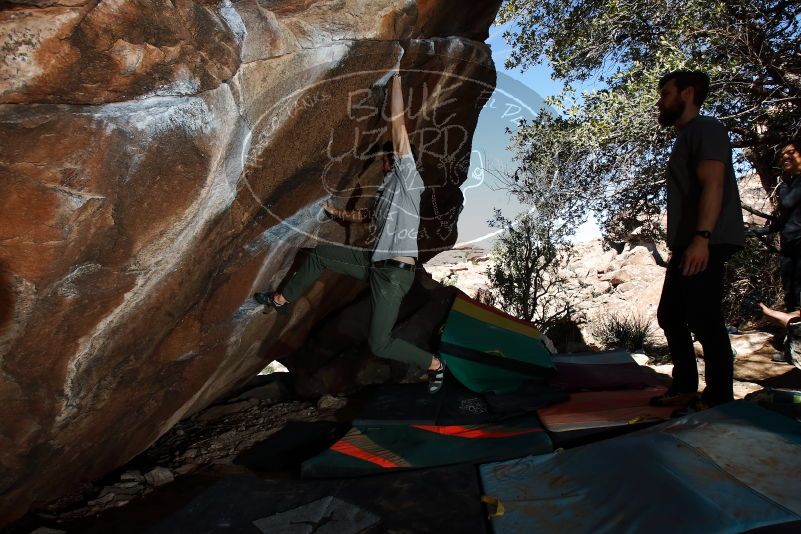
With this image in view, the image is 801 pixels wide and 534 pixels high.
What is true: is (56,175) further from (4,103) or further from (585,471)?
(585,471)

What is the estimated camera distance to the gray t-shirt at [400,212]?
3584 mm

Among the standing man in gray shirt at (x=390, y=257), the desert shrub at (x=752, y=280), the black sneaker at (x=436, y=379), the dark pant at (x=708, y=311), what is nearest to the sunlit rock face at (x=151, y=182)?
the standing man in gray shirt at (x=390, y=257)

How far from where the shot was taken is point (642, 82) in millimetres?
6137

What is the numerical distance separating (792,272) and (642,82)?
3.55m

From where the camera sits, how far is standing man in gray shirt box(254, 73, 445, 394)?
3.63 meters

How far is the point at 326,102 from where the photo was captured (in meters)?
3.23

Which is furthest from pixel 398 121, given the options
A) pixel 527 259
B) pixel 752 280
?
pixel 752 280

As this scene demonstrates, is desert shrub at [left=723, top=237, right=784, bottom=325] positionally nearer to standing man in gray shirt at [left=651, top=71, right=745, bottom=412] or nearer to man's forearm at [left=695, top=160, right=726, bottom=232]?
standing man in gray shirt at [left=651, top=71, right=745, bottom=412]

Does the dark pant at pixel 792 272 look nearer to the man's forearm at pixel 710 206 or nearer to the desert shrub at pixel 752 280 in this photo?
the man's forearm at pixel 710 206

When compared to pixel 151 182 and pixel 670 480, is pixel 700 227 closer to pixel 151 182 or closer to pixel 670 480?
pixel 670 480

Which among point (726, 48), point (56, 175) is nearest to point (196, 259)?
point (56, 175)

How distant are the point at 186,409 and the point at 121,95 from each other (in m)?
2.72

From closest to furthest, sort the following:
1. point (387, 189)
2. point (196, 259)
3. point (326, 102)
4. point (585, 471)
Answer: point (585, 471) < point (196, 259) < point (326, 102) < point (387, 189)

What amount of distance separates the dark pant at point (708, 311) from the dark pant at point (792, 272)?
71cm
